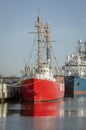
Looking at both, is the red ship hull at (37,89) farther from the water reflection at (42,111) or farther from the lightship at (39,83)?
the water reflection at (42,111)

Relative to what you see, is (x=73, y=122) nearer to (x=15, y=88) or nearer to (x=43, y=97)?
(x=43, y=97)

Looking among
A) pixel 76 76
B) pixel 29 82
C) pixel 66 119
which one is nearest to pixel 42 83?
pixel 29 82

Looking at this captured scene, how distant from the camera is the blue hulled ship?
90.9 m

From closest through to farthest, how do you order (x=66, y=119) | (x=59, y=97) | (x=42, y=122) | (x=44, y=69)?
1. (x=42, y=122)
2. (x=66, y=119)
3. (x=44, y=69)
4. (x=59, y=97)

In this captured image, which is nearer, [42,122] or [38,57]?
[42,122]

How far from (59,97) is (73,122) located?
127ft

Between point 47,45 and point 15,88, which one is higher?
point 47,45

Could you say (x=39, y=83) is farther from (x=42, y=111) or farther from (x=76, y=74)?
(x=76, y=74)

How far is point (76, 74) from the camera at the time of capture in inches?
3821

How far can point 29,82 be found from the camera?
195 feet

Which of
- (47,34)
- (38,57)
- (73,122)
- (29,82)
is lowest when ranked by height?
(73,122)

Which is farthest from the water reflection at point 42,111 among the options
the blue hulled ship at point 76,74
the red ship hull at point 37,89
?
the blue hulled ship at point 76,74

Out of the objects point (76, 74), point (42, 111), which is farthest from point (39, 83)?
point (76, 74)

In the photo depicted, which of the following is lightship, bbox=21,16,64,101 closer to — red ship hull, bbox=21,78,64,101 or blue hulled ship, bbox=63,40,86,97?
red ship hull, bbox=21,78,64,101
